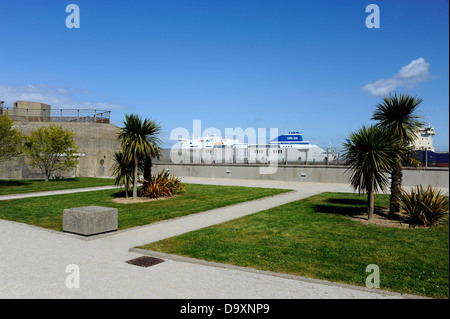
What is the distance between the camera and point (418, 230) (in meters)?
9.37

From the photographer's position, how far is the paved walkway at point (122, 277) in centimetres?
513

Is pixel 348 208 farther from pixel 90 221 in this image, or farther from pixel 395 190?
pixel 90 221

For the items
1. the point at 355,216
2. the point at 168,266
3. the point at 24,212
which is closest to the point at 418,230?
the point at 355,216

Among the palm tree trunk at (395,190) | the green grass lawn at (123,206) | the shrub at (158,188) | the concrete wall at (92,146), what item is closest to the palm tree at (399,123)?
the palm tree trunk at (395,190)

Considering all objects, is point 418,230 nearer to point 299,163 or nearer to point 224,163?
point 299,163

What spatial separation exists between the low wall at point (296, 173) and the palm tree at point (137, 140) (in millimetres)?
13625

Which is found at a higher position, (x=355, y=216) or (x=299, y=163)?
(x=299, y=163)

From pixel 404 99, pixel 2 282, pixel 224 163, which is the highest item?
pixel 404 99

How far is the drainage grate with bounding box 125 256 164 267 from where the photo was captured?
21.7 feet

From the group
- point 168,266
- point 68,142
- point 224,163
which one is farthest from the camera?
point 224,163

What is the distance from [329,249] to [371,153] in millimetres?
4195

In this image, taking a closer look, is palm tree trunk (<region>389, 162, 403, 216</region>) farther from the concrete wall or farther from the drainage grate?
the concrete wall

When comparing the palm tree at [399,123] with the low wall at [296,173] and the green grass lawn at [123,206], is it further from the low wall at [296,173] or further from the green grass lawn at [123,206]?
the low wall at [296,173]
